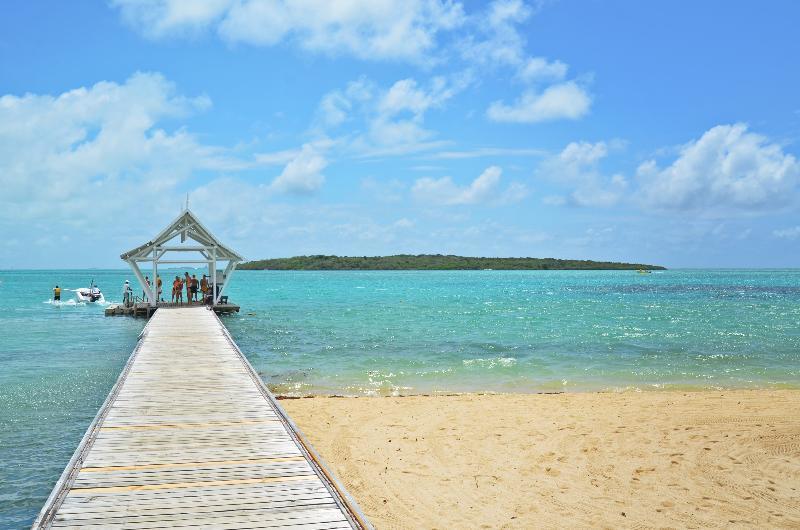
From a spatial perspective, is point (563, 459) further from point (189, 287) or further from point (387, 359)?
point (189, 287)

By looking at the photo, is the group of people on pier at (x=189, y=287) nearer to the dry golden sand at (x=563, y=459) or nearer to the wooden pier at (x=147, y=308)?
the wooden pier at (x=147, y=308)

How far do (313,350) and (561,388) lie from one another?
30.9ft

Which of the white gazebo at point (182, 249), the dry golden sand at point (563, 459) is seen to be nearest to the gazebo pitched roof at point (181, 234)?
the white gazebo at point (182, 249)

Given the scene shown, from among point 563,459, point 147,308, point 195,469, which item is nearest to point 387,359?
point 563,459

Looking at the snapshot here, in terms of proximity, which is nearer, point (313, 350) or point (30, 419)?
point (30, 419)

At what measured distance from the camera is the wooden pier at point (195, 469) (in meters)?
5.41

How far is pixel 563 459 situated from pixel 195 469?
18.4 feet

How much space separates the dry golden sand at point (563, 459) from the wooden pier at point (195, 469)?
140 centimetres

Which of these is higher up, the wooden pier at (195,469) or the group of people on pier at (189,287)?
the group of people on pier at (189,287)

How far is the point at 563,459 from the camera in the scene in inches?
373

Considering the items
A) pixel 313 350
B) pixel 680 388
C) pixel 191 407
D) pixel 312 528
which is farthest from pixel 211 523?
pixel 313 350

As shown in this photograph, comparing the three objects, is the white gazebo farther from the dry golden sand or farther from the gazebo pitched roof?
the dry golden sand

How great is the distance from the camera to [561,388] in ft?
52.7

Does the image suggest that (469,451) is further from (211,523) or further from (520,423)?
(211,523)
